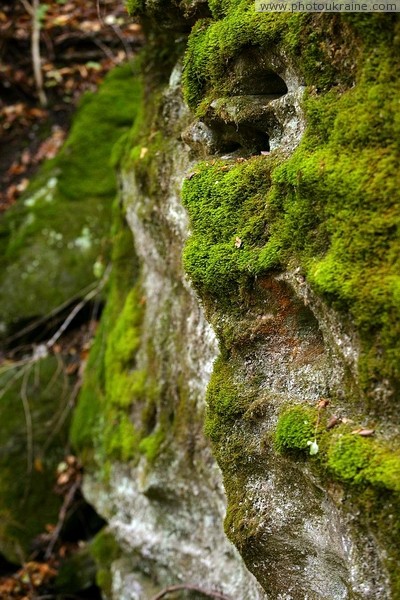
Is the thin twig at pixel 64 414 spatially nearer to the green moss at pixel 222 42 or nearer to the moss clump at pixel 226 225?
the moss clump at pixel 226 225

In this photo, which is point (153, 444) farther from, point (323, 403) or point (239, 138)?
point (239, 138)

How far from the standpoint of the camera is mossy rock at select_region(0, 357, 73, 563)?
5293mm

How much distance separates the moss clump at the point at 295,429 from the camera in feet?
6.49

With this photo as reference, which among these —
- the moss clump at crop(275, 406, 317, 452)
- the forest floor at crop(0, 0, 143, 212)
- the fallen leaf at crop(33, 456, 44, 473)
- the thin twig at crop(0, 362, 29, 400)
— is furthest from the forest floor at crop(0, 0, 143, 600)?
the moss clump at crop(275, 406, 317, 452)

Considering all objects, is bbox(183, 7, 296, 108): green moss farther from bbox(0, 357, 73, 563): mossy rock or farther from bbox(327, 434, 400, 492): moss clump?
bbox(0, 357, 73, 563): mossy rock

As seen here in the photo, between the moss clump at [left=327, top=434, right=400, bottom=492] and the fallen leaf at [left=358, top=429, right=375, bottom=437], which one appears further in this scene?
the fallen leaf at [left=358, top=429, right=375, bottom=437]

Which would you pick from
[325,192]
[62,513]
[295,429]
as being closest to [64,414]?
[62,513]

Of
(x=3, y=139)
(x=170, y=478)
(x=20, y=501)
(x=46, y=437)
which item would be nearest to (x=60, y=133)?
(x=3, y=139)

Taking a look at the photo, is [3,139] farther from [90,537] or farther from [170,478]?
[170,478]

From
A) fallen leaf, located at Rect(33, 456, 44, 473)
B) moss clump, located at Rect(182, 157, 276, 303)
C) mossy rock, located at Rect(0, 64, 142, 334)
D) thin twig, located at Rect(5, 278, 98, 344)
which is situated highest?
moss clump, located at Rect(182, 157, 276, 303)

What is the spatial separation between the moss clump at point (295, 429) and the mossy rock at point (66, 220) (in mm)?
4042

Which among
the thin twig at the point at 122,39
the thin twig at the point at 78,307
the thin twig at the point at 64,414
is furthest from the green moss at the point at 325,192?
the thin twig at the point at 122,39

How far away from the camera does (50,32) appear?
7.89 meters

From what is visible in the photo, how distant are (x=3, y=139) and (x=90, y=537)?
4925 mm
